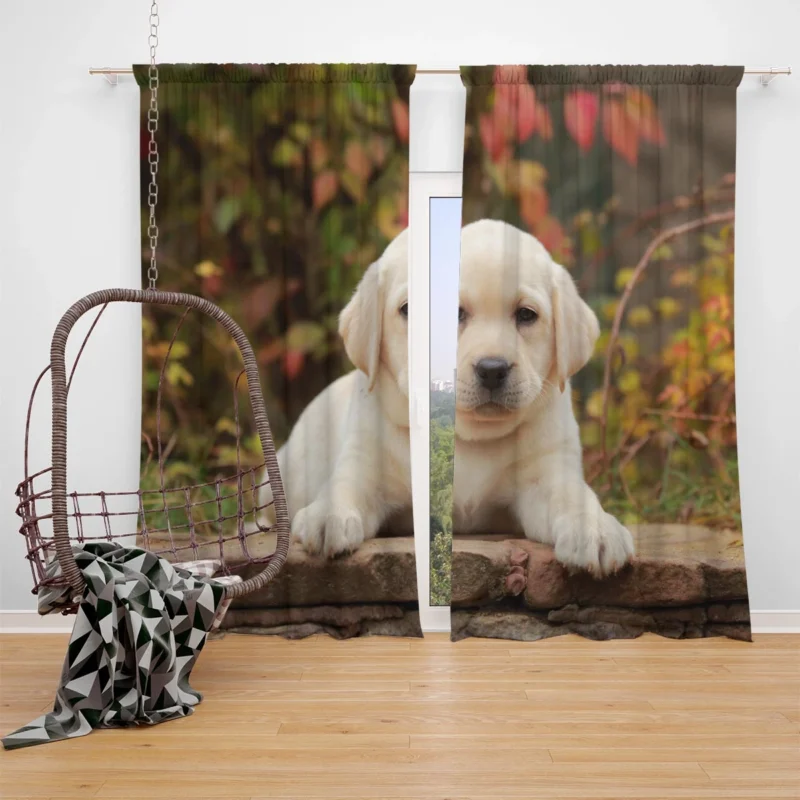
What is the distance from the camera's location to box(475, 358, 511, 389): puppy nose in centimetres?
308

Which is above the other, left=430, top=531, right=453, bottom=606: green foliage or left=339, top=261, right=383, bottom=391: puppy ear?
left=339, top=261, right=383, bottom=391: puppy ear

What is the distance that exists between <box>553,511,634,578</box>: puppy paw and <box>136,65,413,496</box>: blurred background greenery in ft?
3.56

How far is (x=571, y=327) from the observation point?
3.14 metres

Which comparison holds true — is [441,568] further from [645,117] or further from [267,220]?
[645,117]

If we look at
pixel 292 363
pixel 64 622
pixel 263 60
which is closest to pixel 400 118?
pixel 263 60

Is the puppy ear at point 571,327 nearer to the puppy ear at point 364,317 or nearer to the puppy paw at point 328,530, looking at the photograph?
the puppy ear at point 364,317

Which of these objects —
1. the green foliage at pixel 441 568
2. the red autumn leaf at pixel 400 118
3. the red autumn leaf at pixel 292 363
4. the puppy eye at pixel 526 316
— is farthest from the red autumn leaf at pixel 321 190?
the green foliage at pixel 441 568

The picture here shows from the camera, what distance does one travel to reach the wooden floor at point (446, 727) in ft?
5.99

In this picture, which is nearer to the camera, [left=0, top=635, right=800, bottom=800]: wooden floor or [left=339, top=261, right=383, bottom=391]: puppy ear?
[left=0, top=635, right=800, bottom=800]: wooden floor

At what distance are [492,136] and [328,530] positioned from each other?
65.2 inches

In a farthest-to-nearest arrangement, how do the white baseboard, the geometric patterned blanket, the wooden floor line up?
1. the white baseboard
2. the geometric patterned blanket
3. the wooden floor

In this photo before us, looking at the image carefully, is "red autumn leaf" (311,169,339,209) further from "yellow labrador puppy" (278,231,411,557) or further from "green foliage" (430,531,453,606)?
"green foliage" (430,531,453,606)

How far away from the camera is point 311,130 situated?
3.13 m

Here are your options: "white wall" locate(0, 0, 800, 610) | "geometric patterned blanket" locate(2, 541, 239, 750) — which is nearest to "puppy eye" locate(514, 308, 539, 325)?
"white wall" locate(0, 0, 800, 610)
